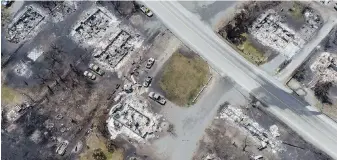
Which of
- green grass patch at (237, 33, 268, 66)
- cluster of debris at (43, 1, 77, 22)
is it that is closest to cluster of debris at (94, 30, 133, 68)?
cluster of debris at (43, 1, 77, 22)

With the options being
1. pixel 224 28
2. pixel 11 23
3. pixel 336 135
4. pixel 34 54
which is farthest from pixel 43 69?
pixel 336 135

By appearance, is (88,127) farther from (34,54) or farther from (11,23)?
Answer: (11,23)

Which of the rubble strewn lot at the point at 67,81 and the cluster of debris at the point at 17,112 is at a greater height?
the rubble strewn lot at the point at 67,81

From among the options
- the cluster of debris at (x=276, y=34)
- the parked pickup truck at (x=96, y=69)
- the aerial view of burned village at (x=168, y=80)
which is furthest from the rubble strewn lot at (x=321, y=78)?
the parked pickup truck at (x=96, y=69)

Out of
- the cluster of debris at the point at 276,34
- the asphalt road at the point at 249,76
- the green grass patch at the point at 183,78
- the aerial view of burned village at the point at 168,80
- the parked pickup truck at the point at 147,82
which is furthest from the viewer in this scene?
the cluster of debris at the point at 276,34

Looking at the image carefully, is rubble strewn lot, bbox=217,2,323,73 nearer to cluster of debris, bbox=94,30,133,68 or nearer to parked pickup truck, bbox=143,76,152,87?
parked pickup truck, bbox=143,76,152,87

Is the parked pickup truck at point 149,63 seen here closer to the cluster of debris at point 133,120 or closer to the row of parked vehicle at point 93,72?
the cluster of debris at point 133,120

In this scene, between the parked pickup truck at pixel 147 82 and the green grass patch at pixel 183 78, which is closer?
the green grass patch at pixel 183 78
